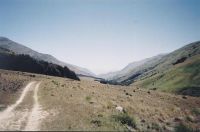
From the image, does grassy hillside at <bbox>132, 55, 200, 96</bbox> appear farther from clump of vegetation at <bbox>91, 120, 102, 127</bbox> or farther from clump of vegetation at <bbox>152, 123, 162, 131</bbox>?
clump of vegetation at <bbox>91, 120, 102, 127</bbox>

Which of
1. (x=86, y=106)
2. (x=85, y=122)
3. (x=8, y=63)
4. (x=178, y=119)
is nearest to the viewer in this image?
(x=85, y=122)

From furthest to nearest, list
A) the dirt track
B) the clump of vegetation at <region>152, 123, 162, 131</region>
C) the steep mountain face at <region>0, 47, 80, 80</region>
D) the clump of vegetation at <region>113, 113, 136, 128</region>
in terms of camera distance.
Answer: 1. the steep mountain face at <region>0, 47, 80, 80</region>
2. the clump of vegetation at <region>152, 123, 162, 131</region>
3. the clump of vegetation at <region>113, 113, 136, 128</region>
4. the dirt track

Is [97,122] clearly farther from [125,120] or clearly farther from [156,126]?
[156,126]

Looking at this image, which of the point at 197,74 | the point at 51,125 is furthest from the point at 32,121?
the point at 197,74

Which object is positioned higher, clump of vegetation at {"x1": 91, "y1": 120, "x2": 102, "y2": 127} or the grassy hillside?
the grassy hillside

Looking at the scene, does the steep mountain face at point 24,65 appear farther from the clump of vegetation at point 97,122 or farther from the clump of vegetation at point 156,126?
the clump of vegetation at point 97,122

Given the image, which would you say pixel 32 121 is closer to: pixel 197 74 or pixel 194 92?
pixel 194 92

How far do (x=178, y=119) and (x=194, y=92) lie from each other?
248ft

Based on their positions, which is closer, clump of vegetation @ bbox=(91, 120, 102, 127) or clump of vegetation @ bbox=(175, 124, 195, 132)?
clump of vegetation @ bbox=(91, 120, 102, 127)

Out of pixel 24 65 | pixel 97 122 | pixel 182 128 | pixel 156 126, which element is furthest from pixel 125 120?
pixel 24 65

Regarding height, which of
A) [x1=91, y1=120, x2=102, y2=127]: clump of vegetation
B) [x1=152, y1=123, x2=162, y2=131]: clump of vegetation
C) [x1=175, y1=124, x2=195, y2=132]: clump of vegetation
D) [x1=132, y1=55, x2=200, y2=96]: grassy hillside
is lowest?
[x1=175, y1=124, x2=195, y2=132]: clump of vegetation

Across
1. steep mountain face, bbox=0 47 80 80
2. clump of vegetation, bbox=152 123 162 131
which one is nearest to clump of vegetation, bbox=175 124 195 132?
clump of vegetation, bbox=152 123 162 131

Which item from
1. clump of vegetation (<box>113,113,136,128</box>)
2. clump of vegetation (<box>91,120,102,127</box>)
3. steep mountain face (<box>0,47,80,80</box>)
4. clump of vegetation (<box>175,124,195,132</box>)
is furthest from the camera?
steep mountain face (<box>0,47,80,80</box>)

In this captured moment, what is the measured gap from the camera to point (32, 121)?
2275 cm
